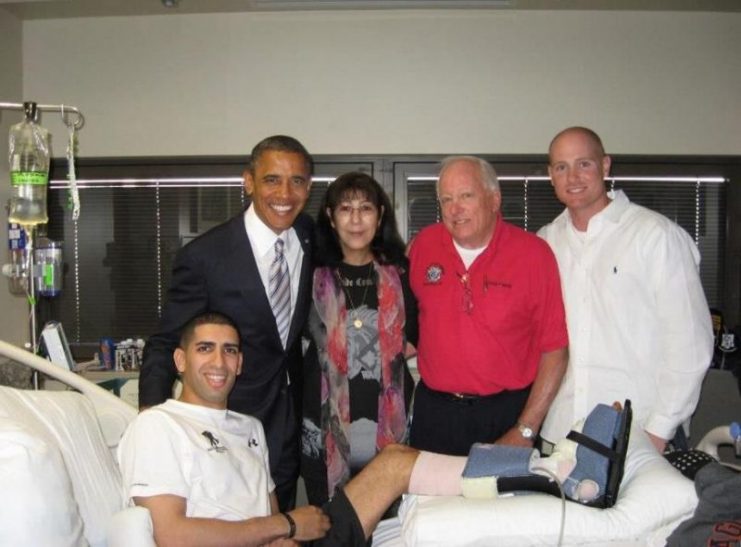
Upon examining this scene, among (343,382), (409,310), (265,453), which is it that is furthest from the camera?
(409,310)

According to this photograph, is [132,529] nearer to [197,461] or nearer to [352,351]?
[197,461]

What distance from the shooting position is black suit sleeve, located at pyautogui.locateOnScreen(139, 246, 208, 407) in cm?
185

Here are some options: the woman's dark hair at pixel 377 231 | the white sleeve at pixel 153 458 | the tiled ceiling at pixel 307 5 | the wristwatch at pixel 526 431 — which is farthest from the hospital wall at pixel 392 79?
the white sleeve at pixel 153 458

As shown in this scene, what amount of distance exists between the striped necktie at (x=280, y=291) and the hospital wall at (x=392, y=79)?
1.52 meters

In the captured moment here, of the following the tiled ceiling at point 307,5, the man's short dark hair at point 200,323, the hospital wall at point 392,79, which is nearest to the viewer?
the man's short dark hair at point 200,323

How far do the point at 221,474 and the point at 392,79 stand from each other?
246cm

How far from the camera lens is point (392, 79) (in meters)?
3.47

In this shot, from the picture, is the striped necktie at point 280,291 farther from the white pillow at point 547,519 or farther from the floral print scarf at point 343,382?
the white pillow at point 547,519

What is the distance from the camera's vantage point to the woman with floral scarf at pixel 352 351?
2.16m

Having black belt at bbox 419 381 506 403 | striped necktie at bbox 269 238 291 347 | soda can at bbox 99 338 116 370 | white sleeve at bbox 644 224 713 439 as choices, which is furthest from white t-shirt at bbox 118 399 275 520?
soda can at bbox 99 338 116 370

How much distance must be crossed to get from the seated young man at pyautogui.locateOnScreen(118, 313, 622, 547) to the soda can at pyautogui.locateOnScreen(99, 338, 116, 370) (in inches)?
74.9

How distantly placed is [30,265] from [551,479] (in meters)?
2.23

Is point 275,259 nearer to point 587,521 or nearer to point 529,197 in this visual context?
point 587,521

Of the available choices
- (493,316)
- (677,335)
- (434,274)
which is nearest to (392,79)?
(434,274)
